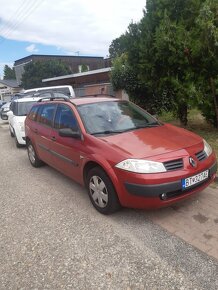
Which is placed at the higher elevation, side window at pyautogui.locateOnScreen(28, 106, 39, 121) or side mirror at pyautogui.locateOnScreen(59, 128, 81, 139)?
side window at pyautogui.locateOnScreen(28, 106, 39, 121)

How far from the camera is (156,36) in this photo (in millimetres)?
7023

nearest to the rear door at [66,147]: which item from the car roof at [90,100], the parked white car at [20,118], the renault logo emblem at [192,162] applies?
the car roof at [90,100]

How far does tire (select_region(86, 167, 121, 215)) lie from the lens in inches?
147

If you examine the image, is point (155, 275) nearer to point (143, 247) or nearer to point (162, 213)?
point (143, 247)

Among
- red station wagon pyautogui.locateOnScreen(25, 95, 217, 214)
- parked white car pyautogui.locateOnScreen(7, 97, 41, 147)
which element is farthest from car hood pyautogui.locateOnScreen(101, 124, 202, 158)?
parked white car pyautogui.locateOnScreen(7, 97, 41, 147)

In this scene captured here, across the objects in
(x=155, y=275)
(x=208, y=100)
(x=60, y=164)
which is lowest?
(x=155, y=275)

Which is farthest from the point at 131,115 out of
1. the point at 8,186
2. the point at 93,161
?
the point at 8,186

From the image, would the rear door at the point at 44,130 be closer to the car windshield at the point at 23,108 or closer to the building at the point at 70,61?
the car windshield at the point at 23,108

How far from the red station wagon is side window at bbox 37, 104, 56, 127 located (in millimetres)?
89

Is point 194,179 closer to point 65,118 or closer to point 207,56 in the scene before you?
point 65,118

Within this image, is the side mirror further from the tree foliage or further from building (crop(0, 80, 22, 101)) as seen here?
building (crop(0, 80, 22, 101))

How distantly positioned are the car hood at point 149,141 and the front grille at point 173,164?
17 cm

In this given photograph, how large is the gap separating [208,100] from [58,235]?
5.25 meters

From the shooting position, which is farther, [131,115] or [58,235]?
[131,115]
